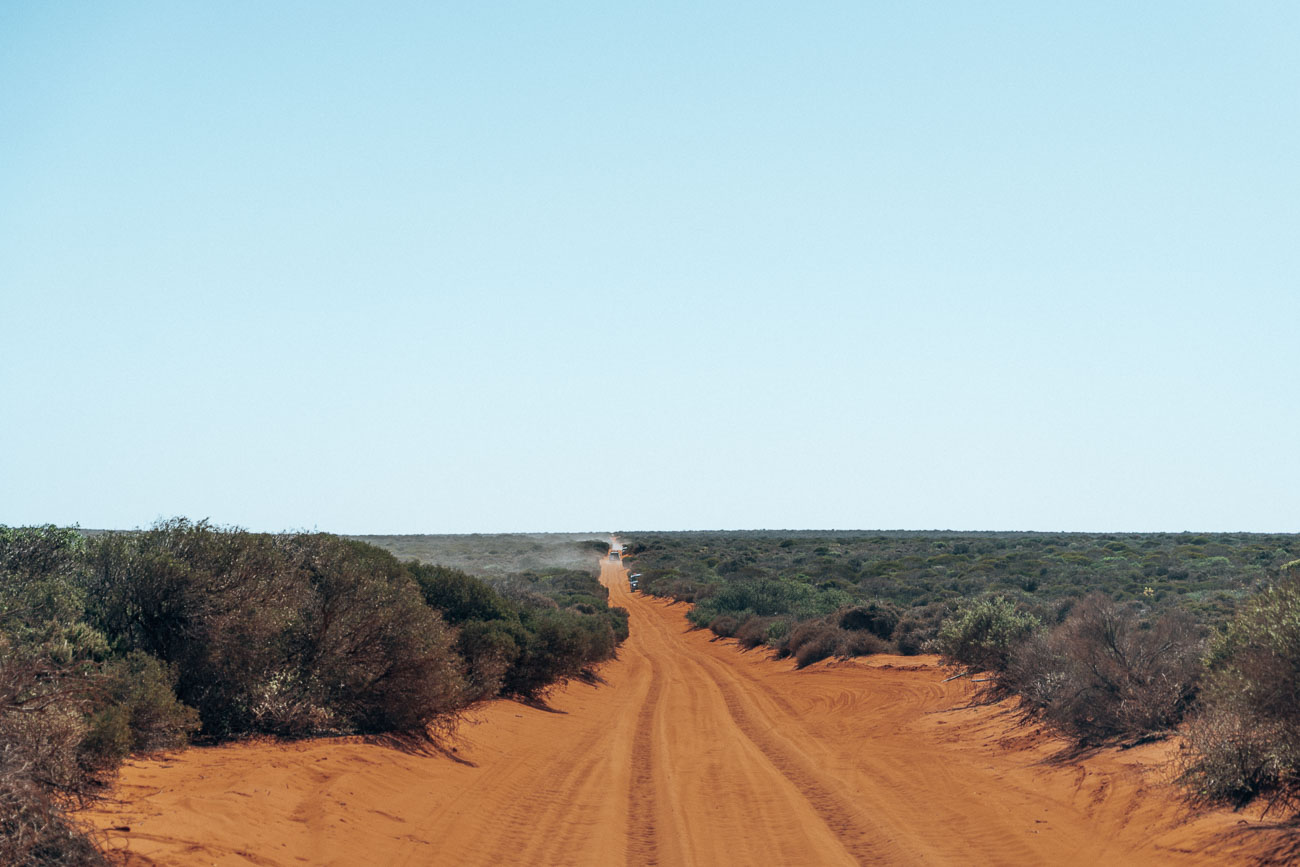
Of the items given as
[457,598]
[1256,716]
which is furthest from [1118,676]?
[457,598]

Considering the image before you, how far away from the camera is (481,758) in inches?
552

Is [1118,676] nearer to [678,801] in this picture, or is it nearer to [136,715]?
[678,801]

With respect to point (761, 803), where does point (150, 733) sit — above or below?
above

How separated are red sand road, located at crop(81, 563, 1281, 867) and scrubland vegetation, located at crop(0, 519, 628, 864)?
603 millimetres

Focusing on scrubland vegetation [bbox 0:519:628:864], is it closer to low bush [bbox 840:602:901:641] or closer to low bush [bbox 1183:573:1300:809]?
low bush [bbox 1183:573:1300:809]

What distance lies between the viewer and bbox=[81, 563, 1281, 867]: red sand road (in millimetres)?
8594

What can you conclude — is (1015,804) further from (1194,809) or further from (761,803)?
(761,803)

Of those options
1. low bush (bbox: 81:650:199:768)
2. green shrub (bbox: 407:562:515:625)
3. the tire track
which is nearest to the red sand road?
the tire track

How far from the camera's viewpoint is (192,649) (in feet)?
37.5

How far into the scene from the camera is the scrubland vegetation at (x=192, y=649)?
755 centimetres

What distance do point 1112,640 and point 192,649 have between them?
1261cm

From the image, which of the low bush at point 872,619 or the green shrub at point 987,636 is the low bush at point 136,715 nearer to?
the green shrub at point 987,636

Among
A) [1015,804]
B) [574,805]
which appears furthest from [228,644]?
[1015,804]

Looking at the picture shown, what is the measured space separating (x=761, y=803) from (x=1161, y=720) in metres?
5.70
